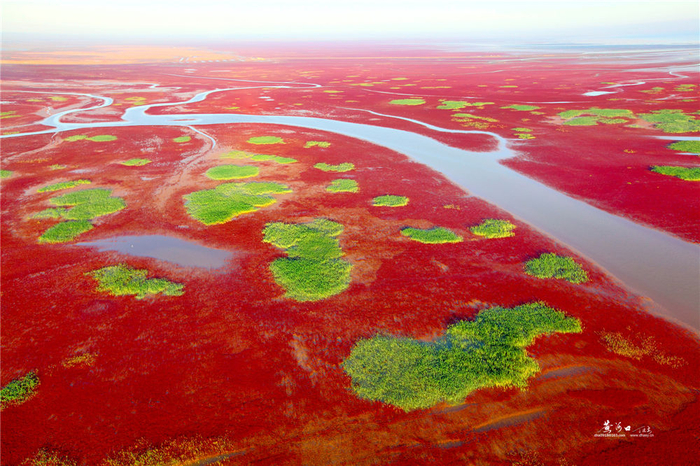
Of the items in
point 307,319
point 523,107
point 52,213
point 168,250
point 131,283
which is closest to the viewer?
point 307,319

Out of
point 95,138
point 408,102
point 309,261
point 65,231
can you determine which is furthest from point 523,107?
point 65,231

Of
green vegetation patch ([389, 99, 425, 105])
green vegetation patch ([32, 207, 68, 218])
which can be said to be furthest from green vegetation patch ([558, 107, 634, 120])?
green vegetation patch ([32, 207, 68, 218])

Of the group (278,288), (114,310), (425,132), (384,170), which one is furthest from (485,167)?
(114,310)

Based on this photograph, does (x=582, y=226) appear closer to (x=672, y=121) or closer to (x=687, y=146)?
(x=687, y=146)

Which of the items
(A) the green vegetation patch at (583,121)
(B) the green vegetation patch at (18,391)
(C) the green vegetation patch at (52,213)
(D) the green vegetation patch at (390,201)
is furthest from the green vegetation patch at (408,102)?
(B) the green vegetation patch at (18,391)

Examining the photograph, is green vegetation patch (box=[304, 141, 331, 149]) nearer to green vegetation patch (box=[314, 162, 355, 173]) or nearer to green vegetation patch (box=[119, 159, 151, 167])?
green vegetation patch (box=[314, 162, 355, 173])
